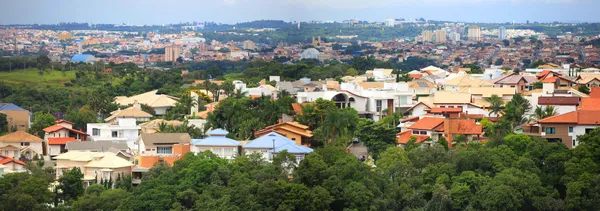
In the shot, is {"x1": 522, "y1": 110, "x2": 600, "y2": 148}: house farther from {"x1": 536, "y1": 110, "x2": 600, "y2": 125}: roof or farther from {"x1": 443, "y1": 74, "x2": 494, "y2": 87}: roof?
{"x1": 443, "y1": 74, "x2": 494, "y2": 87}: roof

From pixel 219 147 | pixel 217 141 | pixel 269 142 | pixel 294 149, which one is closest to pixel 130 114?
pixel 217 141

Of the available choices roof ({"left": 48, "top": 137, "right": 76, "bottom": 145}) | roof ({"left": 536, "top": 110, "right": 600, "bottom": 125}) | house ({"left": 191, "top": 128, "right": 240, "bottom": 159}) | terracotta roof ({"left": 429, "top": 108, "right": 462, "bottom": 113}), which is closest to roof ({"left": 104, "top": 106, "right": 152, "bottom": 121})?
roof ({"left": 48, "top": 137, "right": 76, "bottom": 145})

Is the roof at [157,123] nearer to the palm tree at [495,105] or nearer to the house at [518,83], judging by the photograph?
the palm tree at [495,105]

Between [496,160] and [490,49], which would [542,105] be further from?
[490,49]

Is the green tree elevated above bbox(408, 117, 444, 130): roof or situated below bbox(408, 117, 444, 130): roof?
below

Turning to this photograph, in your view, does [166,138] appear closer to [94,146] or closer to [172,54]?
[94,146]

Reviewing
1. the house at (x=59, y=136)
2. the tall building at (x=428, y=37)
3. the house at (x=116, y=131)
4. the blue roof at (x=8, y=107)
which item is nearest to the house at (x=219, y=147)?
the house at (x=116, y=131)

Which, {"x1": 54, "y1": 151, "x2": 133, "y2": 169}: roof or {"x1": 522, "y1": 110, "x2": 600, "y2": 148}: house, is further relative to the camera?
{"x1": 522, "y1": 110, "x2": 600, "y2": 148}: house

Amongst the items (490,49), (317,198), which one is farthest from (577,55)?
(317,198)
